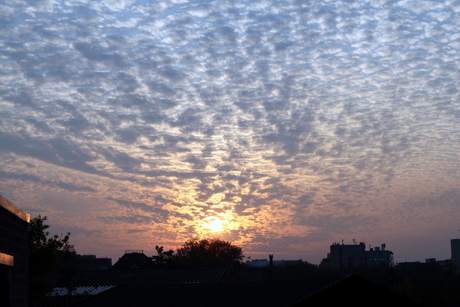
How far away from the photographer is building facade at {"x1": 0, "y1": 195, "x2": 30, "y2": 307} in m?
9.25

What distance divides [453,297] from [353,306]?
35.4 m

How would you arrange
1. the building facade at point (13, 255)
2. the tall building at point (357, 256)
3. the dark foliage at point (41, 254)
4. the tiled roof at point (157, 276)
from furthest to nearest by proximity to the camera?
the tall building at point (357, 256)
the tiled roof at point (157, 276)
the dark foliage at point (41, 254)
the building facade at point (13, 255)

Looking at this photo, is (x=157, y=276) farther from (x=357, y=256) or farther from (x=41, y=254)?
(x=357, y=256)

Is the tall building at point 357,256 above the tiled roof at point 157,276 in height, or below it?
above

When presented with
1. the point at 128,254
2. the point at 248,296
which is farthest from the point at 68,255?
the point at 128,254

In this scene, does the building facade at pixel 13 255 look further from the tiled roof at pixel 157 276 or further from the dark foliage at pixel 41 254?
the tiled roof at pixel 157 276

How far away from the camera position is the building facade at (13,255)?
9250mm

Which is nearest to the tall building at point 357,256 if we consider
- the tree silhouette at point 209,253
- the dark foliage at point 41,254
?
the tree silhouette at point 209,253

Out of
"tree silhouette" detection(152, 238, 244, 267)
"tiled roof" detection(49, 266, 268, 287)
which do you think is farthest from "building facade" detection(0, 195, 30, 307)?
"tree silhouette" detection(152, 238, 244, 267)

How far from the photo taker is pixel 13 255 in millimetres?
9992

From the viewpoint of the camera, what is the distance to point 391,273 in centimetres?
4678

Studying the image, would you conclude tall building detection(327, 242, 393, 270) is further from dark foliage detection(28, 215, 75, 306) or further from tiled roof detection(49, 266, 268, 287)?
dark foliage detection(28, 215, 75, 306)

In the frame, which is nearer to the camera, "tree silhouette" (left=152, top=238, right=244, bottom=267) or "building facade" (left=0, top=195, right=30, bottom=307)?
"building facade" (left=0, top=195, right=30, bottom=307)

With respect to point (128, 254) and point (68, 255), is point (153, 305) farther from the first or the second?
point (128, 254)
